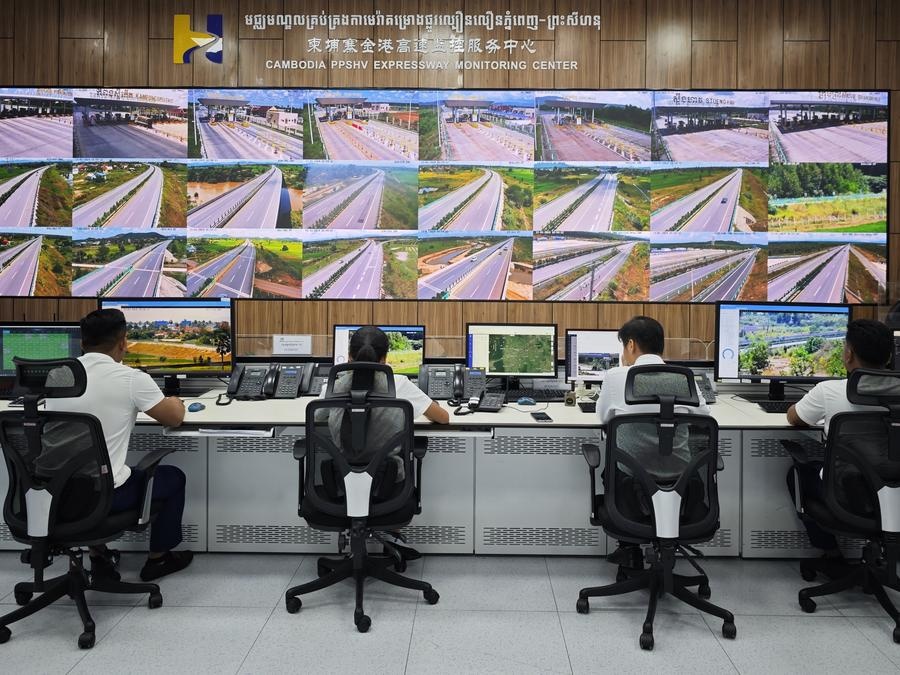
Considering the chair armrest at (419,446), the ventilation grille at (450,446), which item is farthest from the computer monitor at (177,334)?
the chair armrest at (419,446)

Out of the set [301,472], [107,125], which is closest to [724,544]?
[301,472]

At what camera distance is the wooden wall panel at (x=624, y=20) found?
13.0 ft

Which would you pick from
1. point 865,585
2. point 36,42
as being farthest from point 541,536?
point 36,42

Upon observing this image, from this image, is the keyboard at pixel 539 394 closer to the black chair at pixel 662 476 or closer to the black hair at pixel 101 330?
the black chair at pixel 662 476

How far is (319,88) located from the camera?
3.99 meters

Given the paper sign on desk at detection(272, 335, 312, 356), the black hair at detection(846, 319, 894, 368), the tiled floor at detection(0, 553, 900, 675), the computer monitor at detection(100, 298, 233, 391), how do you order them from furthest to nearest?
the paper sign on desk at detection(272, 335, 312, 356) → the computer monitor at detection(100, 298, 233, 391) → the black hair at detection(846, 319, 894, 368) → the tiled floor at detection(0, 553, 900, 675)

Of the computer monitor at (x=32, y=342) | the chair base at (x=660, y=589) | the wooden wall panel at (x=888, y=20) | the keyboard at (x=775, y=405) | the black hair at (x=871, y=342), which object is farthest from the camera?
the wooden wall panel at (x=888, y=20)

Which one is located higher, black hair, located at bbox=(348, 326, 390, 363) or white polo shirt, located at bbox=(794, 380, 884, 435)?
black hair, located at bbox=(348, 326, 390, 363)

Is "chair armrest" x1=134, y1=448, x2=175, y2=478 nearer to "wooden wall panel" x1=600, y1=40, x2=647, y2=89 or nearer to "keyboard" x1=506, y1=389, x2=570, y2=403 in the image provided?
"keyboard" x1=506, y1=389, x2=570, y2=403

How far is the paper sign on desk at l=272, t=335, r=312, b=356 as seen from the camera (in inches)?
139

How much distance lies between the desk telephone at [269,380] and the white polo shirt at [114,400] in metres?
0.94

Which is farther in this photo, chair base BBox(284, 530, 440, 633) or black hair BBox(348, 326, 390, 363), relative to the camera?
Answer: black hair BBox(348, 326, 390, 363)

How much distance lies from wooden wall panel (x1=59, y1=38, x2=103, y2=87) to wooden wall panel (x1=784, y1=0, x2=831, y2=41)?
4.47 metres

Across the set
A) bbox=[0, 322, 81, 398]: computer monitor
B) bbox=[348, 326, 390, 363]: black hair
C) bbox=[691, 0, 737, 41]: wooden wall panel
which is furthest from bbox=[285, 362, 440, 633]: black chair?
bbox=[691, 0, 737, 41]: wooden wall panel
